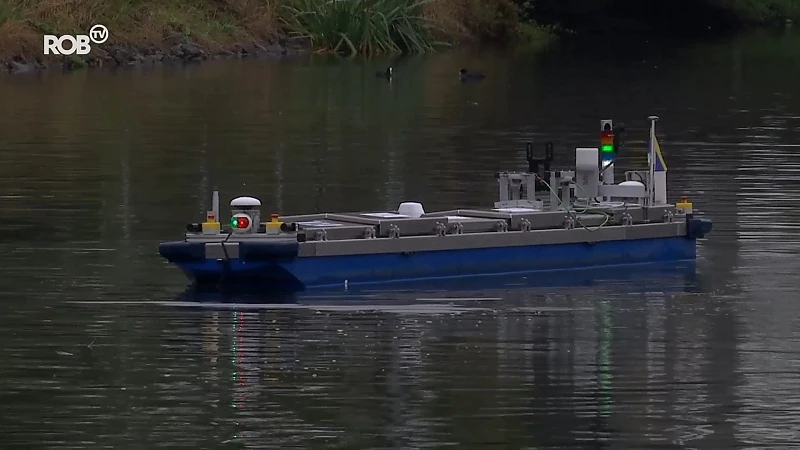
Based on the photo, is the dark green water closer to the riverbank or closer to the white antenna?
the white antenna

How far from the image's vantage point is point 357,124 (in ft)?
129

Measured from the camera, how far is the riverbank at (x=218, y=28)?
2253 inches

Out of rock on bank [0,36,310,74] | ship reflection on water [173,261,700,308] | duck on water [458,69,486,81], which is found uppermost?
rock on bank [0,36,310,74]

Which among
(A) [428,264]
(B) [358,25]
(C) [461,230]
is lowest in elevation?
(A) [428,264]

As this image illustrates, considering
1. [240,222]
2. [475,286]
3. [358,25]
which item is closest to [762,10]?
[358,25]

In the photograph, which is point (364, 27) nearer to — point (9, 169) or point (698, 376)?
point (9, 169)

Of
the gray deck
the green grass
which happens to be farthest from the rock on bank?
the green grass

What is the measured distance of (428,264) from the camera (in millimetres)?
19156

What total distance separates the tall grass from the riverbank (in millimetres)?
32

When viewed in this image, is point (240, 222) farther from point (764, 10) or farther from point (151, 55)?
point (764, 10)

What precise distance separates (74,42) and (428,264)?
40834 millimetres

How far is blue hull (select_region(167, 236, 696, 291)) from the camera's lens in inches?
720

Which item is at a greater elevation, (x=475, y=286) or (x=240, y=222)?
(x=240, y=222)

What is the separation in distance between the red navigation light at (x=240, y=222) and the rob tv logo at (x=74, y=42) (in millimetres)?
39415
